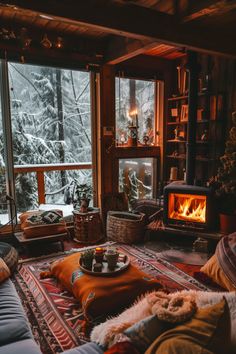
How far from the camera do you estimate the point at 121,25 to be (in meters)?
2.71

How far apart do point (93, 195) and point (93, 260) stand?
2.03m

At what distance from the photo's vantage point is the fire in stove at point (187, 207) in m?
3.67

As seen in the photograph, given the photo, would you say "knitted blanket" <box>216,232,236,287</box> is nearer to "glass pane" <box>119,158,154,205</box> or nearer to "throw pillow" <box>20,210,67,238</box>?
"throw pillow" <box>20,210,67,238</box>

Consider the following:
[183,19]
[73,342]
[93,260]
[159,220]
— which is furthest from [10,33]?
[73,342]

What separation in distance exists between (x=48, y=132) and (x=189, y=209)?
7.60 feet

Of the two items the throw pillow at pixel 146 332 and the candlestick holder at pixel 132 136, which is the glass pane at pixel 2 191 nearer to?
the candlestick holder at pixel 132 136

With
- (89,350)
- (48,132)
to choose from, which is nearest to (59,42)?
(48,132)

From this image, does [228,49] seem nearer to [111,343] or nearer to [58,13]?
[58,13]

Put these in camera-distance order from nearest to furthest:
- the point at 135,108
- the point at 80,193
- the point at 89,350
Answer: the point at 89,350
the point at 80,193
the point at 135,108

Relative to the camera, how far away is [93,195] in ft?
15.2

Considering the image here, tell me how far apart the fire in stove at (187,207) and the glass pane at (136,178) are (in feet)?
3.68

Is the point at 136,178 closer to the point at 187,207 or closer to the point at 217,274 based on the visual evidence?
the point at 187,207

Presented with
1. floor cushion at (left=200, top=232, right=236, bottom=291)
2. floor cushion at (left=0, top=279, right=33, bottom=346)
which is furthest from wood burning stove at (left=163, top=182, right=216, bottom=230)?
floor cushion at (left=0, top=279, right=33, bottom=346)

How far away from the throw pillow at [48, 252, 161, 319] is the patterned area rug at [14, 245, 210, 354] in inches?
5.6
